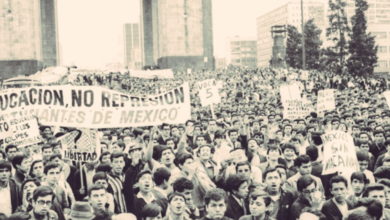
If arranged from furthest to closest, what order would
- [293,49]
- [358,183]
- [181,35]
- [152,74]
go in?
[293,49]
[181,35]
[152,74]
[358,183]

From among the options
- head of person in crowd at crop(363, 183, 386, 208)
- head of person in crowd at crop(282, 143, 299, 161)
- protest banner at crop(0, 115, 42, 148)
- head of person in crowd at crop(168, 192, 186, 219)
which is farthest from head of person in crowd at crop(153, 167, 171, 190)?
protest banner at crop(0, 115, 42, 148)

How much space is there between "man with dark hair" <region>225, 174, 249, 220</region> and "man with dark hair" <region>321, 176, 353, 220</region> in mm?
912

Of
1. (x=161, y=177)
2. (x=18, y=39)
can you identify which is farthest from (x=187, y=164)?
(x=18, y=39)

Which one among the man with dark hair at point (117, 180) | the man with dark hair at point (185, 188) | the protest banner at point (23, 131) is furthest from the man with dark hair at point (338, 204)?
the protest banner at point (23, 131)

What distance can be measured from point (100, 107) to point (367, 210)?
4543 mm

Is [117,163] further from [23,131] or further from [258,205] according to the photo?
[258,205]

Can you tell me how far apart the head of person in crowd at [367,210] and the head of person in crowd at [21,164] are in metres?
5.09

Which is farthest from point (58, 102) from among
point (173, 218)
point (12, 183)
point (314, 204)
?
point (314, 204)

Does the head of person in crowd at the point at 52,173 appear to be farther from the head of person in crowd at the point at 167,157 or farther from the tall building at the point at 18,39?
the tall building at the point at 18,39

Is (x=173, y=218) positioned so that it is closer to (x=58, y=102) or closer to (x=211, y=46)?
(x=58, y=102)

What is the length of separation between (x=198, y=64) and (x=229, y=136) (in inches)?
1595

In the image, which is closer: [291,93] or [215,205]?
[215,205]

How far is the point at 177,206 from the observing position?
6.76 meters

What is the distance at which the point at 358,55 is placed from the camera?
65.8 m
